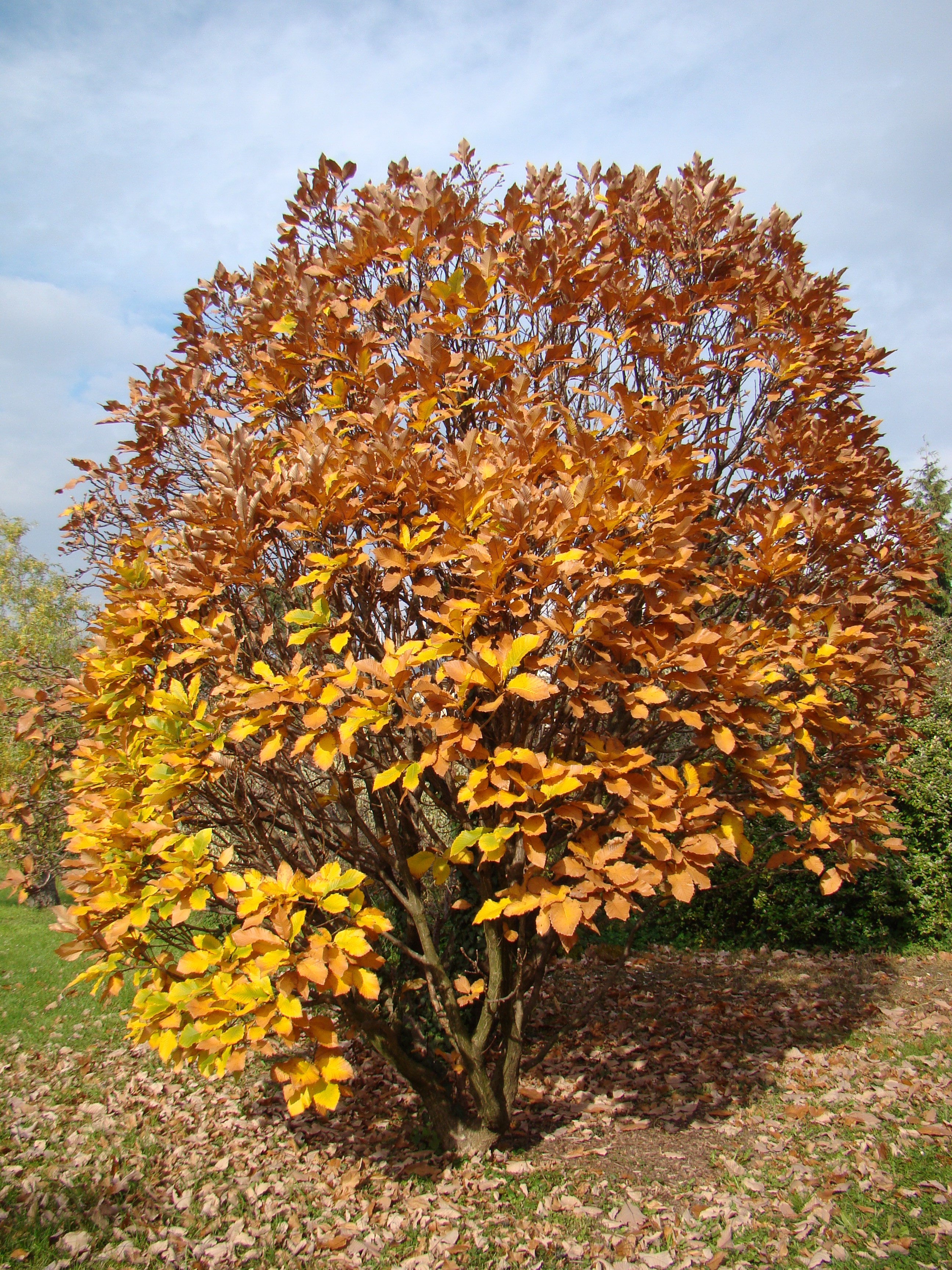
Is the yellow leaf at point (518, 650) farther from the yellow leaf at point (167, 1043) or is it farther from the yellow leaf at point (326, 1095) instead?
the yellow leaf at point (167, 1043)

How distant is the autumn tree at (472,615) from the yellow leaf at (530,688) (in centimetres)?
1

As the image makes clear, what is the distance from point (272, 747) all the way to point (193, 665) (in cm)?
92

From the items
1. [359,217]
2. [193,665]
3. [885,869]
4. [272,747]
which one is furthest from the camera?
[885,869]

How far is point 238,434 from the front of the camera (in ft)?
9.27

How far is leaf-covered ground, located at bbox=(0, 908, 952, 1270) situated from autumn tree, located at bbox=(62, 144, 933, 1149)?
48 centimetres

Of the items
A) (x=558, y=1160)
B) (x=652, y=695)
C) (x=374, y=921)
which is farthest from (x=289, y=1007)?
(x=558, y=1160)

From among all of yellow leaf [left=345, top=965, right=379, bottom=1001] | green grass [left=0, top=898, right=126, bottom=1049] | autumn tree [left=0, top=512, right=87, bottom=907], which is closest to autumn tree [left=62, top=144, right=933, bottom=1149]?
yellow leaf [left=345, top=965, right=379, bottom=1001]

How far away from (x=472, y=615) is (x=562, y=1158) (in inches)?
109

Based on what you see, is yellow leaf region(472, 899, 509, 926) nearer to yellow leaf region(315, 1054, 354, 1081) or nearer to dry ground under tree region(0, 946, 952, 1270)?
yellow leaf region(315, 1054, 354, 1081)

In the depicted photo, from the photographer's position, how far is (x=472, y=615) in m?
2.30

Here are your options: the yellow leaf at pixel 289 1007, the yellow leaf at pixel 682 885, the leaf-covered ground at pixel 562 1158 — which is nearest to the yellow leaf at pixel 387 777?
the yellow leaf at pixel 289 1007

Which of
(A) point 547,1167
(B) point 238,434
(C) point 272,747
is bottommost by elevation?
(A) point 547,1167

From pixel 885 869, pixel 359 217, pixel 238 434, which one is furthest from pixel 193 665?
pixel 885 869

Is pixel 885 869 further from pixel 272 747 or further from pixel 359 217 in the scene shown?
pixel 359 217
